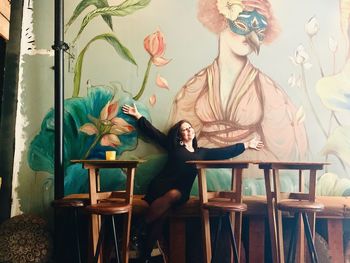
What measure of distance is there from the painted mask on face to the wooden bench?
1.84 meters

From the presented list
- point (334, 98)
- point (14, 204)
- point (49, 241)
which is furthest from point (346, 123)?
point (14, 204)

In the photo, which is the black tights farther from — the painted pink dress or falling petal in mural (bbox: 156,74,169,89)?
falling petal in mural (bbox: 156,74,169,89)

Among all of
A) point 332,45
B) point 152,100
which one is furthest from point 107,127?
point 332,45

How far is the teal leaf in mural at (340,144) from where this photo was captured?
3789mm

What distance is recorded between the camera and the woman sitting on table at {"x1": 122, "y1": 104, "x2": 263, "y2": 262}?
3.19 m

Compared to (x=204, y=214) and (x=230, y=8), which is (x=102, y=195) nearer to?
(x=204, y=214)

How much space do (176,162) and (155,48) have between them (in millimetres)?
1275

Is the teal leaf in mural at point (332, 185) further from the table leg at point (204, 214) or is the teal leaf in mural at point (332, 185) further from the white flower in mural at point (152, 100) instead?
the white flower in mural at point (152, 100)

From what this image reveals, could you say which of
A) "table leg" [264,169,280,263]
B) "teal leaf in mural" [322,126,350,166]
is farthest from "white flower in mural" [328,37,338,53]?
"table leg" [264,169,280,263]

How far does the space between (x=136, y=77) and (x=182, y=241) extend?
176 centimetres

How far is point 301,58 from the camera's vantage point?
3.87 meters

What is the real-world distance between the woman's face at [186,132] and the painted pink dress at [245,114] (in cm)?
15

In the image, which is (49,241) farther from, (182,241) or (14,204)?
(182,241)

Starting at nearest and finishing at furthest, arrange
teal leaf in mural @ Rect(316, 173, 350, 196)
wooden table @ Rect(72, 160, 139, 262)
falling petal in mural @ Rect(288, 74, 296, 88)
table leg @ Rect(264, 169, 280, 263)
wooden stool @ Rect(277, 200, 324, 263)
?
1. wooden stool @ Rect(277, 200, 324, 263)
2. wooden table @ Rect(72, 160, 139, 262)
3. table leg @ Rect(264, 169, 280, 263)
4. teal leaf in mural @ Rect(316, 173, 350, 196)
5. falling petal in mural @ Rect(288, 74, 296, 88)
